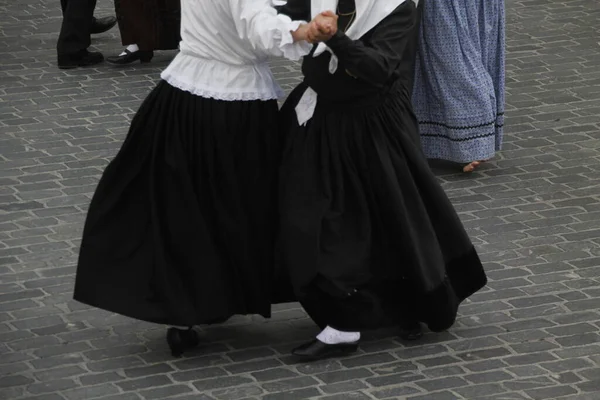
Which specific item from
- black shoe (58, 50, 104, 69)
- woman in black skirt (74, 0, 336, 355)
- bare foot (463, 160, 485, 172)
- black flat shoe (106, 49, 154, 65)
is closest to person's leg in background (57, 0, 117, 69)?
black shoe (58, 50, 104, 69)

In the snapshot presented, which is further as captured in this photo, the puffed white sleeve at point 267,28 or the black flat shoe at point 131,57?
the black flat shoe at point 131,57

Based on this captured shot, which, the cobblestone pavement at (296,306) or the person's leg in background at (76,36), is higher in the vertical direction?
the person's leg in background at (76,36)

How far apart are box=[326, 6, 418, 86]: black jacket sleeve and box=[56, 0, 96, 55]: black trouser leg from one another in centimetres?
480

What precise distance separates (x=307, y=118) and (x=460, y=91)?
233cm

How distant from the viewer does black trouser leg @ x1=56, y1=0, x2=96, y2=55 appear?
10.1 m

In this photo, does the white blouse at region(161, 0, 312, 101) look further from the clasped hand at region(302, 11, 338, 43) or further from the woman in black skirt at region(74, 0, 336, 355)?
the clasped hand at region(302, 11, 338, 43)

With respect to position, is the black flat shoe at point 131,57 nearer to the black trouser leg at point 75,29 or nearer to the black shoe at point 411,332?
the black trouser leg at point 75,29

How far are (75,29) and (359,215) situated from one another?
4.89 meters

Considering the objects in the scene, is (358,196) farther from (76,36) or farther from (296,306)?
(76,36)

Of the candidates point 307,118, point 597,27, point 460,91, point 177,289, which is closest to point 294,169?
point 307,118

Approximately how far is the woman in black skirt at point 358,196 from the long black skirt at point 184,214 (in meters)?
0.12

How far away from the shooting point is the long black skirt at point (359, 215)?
18.5 ft

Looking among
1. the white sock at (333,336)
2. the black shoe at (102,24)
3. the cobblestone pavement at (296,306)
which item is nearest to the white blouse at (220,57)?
the white sock at (333,336)

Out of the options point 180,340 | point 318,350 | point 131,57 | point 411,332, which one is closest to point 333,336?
point 318,350
